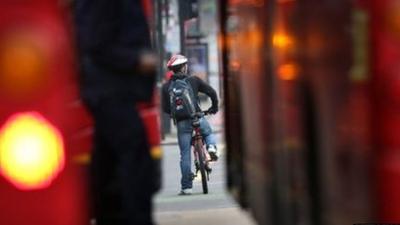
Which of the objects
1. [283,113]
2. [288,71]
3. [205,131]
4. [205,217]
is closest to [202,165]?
[205,131]

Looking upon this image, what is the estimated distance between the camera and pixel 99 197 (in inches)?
183

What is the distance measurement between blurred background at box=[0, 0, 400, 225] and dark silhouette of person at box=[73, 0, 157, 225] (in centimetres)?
12

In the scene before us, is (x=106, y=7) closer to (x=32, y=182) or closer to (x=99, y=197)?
(x=99, y=197)

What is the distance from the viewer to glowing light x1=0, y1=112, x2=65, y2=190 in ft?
9.11

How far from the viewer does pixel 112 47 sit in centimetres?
408

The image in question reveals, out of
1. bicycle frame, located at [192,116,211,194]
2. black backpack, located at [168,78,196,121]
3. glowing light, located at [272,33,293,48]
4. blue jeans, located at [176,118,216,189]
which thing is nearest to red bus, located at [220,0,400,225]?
glowing light, located at [272,33,293,48]

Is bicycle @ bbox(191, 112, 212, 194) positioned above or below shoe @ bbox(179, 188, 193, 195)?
above

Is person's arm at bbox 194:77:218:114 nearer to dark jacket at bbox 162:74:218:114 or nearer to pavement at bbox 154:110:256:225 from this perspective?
dark jacket at bbox 162:74:218:114

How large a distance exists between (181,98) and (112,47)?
7144mm

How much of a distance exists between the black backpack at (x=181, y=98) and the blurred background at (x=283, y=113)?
4.84 metres

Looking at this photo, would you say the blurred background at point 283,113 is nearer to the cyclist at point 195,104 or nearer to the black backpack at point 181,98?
the black backpack at point 181,98

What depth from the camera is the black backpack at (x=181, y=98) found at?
442 inches

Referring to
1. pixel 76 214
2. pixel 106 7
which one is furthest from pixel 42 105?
pixel 106 7

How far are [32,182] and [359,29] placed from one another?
129 centimetres
